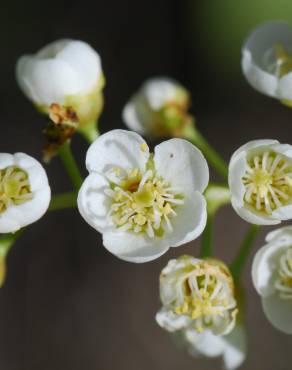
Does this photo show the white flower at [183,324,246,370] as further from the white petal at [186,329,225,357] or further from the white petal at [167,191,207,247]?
the white petal at [167,191,207,247]

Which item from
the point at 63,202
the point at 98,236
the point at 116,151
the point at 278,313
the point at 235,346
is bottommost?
the point at 98,236

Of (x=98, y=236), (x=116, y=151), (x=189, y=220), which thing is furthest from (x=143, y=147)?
(x=98, y=236)

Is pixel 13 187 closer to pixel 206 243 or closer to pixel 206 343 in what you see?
pixel 206 243

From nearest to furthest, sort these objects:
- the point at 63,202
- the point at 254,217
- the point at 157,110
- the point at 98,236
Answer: the point at 254,217
the point at 63,202
the point at 157,110
the point at 98,236

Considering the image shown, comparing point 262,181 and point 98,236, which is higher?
point 262,181

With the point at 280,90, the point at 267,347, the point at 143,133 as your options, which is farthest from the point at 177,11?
the point at 280,90
